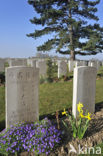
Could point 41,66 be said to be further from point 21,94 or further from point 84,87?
point 21,94

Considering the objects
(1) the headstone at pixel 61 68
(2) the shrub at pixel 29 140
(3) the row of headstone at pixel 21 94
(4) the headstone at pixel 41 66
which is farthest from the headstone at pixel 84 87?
(4) the headstone at pixel 41 66

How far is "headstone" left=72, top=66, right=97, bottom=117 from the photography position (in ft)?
13.0

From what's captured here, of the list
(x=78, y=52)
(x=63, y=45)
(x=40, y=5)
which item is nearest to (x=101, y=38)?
(x=78, y=52)

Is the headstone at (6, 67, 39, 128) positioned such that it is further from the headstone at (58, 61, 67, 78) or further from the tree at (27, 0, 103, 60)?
the tree at (27, 0, 103, 60)

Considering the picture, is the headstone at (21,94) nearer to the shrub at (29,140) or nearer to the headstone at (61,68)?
the shrub at (29,140)

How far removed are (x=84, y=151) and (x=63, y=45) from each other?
57.1 ft

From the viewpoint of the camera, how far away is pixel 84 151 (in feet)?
8.41

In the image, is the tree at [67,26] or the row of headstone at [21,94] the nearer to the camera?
the row of headstone at [21,94]

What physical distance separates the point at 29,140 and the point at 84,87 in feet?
7.49

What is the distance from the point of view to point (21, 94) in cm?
324

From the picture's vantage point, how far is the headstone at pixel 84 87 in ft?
13.0

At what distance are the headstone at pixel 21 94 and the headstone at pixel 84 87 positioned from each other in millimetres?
1279

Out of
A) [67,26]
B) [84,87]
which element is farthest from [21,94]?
[67,26]

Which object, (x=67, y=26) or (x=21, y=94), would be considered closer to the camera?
(x=21, y=94)
